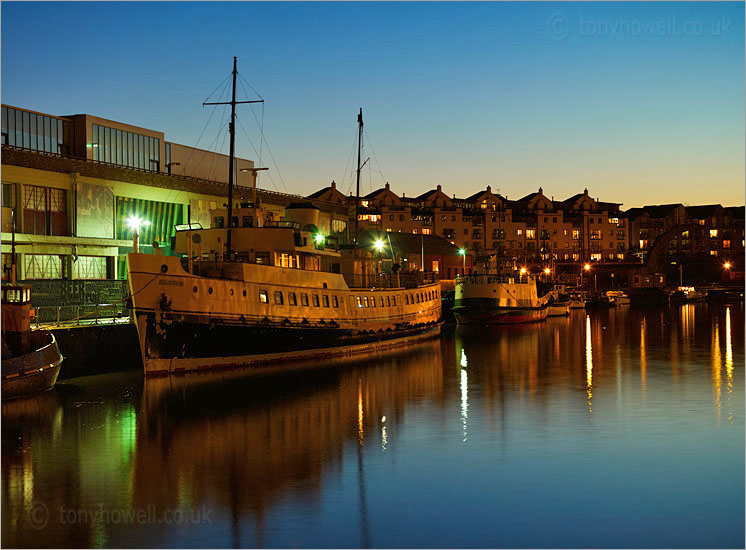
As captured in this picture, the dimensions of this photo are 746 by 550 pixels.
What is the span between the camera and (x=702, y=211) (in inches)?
7721

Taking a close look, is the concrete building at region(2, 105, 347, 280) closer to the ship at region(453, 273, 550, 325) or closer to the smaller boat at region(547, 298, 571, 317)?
the ship at region(453, 273, 550, 325)

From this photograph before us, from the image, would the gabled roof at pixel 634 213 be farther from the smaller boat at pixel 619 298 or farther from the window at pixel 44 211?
the window at pixel 44 211

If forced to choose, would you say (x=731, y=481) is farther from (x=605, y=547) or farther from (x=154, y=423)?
(x=154, y=423)

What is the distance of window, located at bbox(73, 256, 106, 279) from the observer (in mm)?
55500

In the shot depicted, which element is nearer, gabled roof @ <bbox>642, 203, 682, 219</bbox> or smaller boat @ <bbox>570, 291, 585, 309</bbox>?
smaller boat @ <bbox>570, 291, 585, 309</bbox>

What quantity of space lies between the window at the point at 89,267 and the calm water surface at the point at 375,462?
903 inches

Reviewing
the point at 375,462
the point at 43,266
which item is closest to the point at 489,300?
the point at 43,266

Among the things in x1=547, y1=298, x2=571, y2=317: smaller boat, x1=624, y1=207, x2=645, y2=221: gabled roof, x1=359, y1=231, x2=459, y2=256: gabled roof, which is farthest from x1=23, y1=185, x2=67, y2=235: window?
x1=624, y1=207, x2=645, y2=221: gabled roof

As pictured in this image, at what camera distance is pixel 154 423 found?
2575 cm

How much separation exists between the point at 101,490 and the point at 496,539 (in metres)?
8.70

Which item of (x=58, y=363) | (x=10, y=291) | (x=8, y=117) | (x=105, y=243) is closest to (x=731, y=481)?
(x=58, y=363)

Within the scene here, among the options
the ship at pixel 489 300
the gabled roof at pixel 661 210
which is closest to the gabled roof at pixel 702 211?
the gabled roof at pixel 661 210

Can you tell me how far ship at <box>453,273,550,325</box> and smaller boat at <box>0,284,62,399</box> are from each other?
161 ft

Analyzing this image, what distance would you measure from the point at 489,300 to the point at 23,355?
51389 mm
